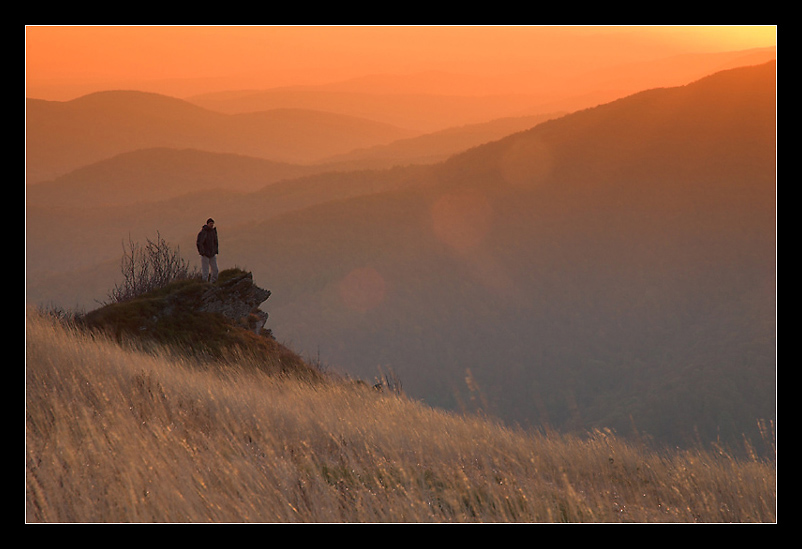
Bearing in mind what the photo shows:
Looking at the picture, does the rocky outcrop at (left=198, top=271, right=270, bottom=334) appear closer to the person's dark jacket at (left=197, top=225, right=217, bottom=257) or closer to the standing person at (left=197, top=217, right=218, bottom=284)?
the standing person at (left=197, top=217, right=218, bottom=284)

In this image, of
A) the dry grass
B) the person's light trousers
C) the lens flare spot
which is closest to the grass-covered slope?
the person's light trousers

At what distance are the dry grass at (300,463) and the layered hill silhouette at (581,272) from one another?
216 feet

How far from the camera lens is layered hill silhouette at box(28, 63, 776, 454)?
8381cm

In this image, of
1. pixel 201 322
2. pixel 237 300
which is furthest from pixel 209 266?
pixel 201 322

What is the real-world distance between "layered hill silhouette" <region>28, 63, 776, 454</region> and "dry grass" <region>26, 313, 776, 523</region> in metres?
65.7

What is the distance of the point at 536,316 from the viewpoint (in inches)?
4200

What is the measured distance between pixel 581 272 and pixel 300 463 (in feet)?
371

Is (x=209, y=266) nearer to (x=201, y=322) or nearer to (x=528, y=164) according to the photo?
(x=201, y=322)

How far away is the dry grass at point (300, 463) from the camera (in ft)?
17.8

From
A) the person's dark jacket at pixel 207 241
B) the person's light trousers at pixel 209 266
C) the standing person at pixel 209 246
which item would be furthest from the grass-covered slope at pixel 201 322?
the person's dark jacket at pixel 207 241

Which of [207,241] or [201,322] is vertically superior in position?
[207,241]

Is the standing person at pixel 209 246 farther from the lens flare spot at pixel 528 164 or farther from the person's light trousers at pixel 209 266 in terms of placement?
the lens flare spot at pixel 528 164

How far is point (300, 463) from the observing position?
21.7 feet
